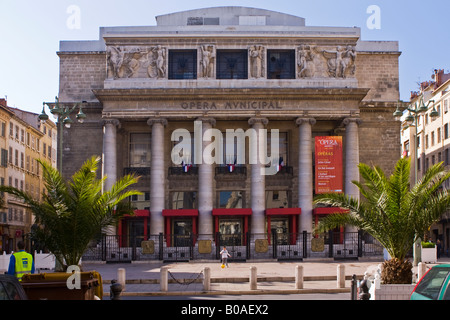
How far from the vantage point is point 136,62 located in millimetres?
46469

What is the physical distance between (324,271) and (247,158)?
779 inches

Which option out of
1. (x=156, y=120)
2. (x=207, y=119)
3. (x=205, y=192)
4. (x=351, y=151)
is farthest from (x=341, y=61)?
(x=156, y=120)

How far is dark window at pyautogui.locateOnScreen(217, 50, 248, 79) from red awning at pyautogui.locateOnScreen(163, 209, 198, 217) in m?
10.6

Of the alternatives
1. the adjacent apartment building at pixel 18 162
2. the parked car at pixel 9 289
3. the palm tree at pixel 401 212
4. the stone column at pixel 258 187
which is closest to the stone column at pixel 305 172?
the stone column at pixel 258 187

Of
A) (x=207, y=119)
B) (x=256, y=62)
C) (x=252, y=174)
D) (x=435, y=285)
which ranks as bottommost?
(x=435, y=285)

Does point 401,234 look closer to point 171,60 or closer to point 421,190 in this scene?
point 421,190

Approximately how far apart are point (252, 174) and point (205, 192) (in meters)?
3.78

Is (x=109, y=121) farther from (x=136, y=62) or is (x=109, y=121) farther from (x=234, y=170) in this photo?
(x=234, y=170)

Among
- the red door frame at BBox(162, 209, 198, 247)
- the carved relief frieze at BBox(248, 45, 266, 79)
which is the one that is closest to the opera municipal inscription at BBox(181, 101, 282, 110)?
the carved relief frieze at BBox(248, 45, 266, 79)

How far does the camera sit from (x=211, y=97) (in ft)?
148

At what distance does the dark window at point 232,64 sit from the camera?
4675cm

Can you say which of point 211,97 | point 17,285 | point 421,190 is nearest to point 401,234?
point 421,190

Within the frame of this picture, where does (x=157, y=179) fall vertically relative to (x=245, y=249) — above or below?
above

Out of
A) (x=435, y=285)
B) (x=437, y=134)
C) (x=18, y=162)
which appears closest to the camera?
(x=435, y=285)
